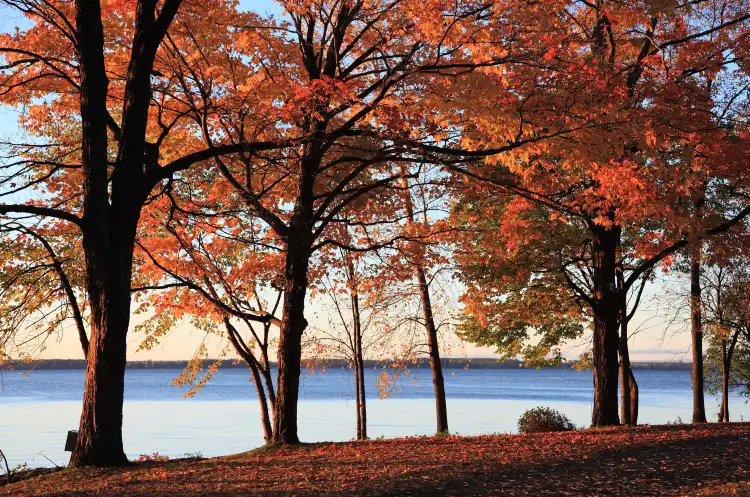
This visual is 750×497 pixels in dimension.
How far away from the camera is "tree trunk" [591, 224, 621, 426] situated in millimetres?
18766

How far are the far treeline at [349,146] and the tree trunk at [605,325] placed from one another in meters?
0.06

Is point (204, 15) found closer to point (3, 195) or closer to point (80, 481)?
point (3, 195)

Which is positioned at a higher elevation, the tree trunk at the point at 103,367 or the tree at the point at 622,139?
the tree at the point at 622,139

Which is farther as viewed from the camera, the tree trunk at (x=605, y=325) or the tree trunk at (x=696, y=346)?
the tree trunk at (x=696, y=346)

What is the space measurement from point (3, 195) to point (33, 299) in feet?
24.6

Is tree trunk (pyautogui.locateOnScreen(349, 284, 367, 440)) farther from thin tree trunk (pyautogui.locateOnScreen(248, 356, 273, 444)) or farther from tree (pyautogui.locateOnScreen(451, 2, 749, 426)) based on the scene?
tree (pyautogui.locateOnScreen(451, 2, 749, 426))

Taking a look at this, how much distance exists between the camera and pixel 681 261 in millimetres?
26797

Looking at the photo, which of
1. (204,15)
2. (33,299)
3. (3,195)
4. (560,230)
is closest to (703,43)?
(560,230)

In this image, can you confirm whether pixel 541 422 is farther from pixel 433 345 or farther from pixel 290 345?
pixel 290 345

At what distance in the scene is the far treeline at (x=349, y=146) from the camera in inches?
466

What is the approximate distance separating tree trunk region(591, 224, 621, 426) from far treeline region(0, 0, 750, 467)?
2.2 inches

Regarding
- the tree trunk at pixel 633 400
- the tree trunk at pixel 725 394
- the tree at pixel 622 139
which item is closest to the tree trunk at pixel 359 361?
the tree at pixel 622 139

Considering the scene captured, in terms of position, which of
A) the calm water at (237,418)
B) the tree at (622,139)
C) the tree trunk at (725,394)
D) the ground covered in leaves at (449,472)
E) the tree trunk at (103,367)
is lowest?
the calm water at (237,418)

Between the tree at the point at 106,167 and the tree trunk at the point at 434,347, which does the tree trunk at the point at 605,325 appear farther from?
the tree at the point at 106,167
